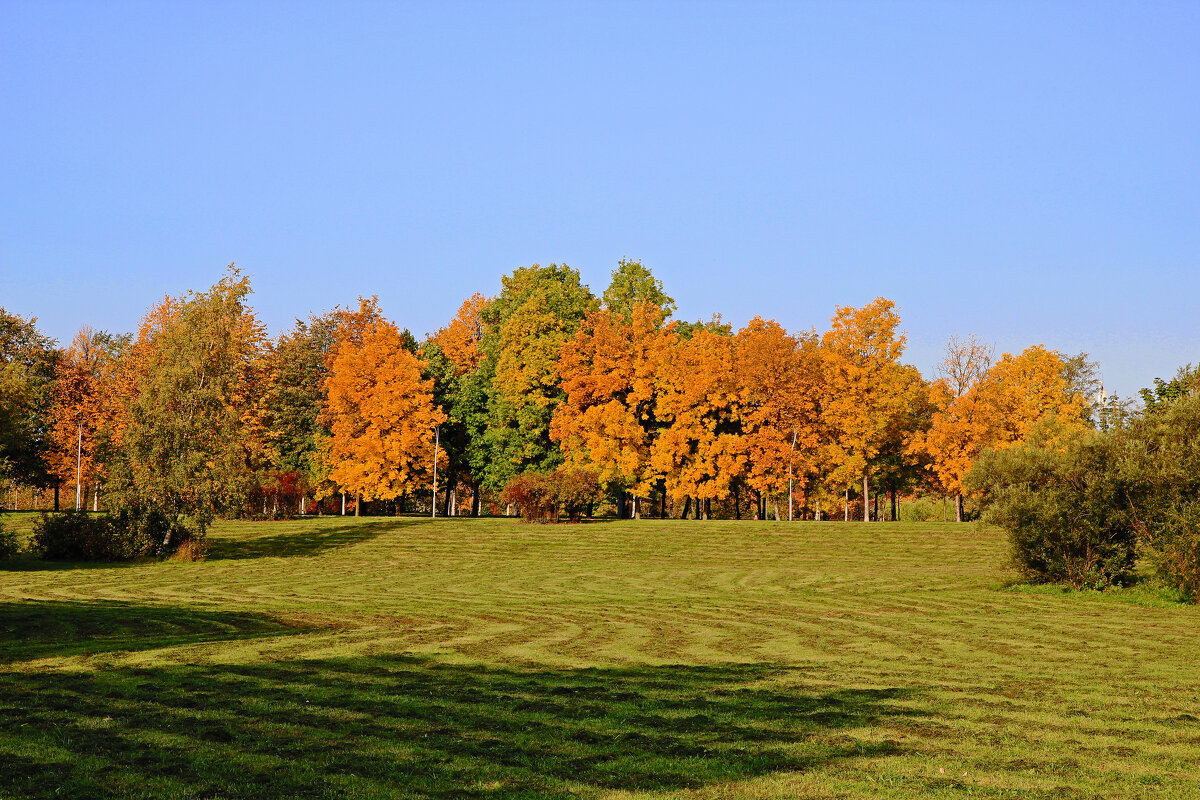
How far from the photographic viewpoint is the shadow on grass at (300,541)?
171 feet

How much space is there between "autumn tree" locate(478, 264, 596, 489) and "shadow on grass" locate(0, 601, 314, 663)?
44961 millimetres

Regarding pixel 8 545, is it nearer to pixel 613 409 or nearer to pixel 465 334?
pixel 613 409

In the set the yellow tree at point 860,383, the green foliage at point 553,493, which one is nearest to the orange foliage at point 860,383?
the yellow tree at point 860,383

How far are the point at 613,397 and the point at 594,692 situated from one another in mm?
54891

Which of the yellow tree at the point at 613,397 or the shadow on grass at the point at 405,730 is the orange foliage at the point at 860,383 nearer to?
the yellow tree at the point at 613,397

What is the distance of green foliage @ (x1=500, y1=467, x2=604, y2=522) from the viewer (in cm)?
6419

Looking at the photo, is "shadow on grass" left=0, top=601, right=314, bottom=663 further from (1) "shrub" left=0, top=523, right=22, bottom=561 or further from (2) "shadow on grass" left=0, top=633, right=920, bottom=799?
Answer: (1) "shrub" left=0, top=523, right=22, bottom=561

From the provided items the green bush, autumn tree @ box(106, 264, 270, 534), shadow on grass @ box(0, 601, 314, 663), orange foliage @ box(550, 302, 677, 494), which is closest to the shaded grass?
shadow on grass @ box(0, 601, 314, 663)

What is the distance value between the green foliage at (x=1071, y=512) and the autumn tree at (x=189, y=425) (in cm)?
3512

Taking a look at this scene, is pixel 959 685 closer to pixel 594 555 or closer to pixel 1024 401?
pixel 594 555

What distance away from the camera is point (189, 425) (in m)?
→ 48.0

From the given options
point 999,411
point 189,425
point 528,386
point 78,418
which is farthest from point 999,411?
point 78,418

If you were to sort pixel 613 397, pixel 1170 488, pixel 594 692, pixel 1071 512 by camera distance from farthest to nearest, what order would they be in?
1. pixel 613 397
2. pixel 1071 512
3. pixel 1170 488
4. pixel 594 692

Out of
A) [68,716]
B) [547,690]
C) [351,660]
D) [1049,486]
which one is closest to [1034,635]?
[1049,486]
